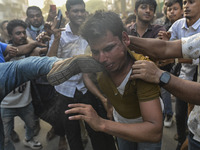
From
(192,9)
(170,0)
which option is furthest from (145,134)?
(170,0)

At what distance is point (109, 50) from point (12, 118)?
83.8 inches

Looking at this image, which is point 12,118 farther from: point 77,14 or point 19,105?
point 77,14

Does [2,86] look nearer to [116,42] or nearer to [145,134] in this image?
[116,42]

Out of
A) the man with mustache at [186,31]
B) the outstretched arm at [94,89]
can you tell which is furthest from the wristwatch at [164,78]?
the man with mustache at [186,31]

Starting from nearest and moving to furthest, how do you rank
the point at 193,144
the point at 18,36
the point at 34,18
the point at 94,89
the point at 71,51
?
the point at 193,144 < the point at 94,89 < the point at 71,51 < the point at 18,36 < the point at 34,18

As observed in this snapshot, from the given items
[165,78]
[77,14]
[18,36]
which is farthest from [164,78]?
[18,36]

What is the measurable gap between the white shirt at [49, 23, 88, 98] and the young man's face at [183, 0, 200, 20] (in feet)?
4.66

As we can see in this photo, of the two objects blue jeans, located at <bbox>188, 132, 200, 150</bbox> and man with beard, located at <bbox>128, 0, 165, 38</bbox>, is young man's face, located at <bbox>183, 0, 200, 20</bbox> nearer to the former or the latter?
→ man with beard, located at <bbox>128, 0, 165, 38</bbox>

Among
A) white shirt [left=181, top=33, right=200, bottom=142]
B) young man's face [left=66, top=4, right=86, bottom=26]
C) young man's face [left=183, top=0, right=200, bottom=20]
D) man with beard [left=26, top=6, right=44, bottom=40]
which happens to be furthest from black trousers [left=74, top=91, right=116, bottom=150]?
man with beard [left=26, top=6, right=44, bottom=40]

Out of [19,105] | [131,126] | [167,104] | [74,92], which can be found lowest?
[167,104]

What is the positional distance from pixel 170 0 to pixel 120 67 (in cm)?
272

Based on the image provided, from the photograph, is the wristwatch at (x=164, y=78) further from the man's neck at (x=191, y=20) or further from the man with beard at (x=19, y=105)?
the man with beard at (x=19, y=105)

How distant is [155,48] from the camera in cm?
165

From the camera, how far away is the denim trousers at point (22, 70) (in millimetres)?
1266
